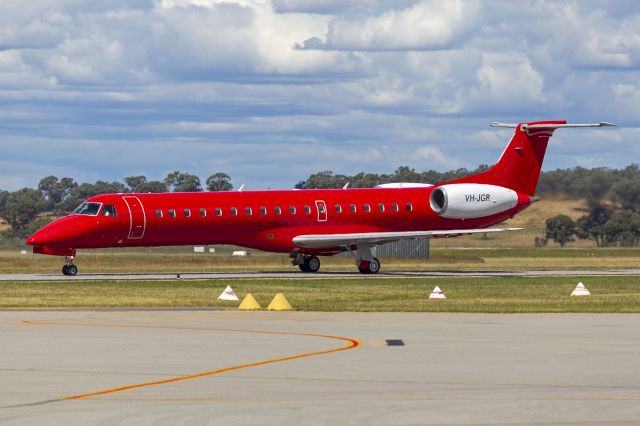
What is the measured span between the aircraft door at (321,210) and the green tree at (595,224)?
44.8 meters

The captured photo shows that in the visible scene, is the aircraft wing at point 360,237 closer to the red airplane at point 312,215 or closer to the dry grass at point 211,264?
the red airplane at point 312,215

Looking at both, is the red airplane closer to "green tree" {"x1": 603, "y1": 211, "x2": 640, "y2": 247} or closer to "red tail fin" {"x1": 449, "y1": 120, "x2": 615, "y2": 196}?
"red tail fin" {"x1": 449, "y1": 120, "x2": 615, "y2": 196}

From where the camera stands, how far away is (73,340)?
22562mm

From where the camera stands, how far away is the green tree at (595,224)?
3903 inches

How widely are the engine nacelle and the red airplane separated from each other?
44 mm

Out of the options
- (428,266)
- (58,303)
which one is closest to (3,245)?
(428,266)

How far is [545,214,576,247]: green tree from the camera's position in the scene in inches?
4955

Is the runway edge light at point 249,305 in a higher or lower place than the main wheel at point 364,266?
lower

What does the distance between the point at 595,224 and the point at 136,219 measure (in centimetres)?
7148

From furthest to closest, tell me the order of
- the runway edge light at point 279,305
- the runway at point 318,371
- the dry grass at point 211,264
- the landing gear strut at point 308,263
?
the dry grass at point 211,264, the landing gear strut at point 308,263, the runway edge light at point 279,305, the runway at point 318,371

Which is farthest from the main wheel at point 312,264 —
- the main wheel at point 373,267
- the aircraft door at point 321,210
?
the main wheel at point 373,267

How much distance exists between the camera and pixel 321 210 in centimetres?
5538

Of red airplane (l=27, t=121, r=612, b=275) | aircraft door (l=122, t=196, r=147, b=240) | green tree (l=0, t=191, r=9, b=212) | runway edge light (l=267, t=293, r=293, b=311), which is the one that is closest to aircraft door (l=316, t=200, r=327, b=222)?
red airplane (l=27, t=121, r=612, b=275)

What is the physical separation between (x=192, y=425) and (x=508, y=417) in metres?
3.40
